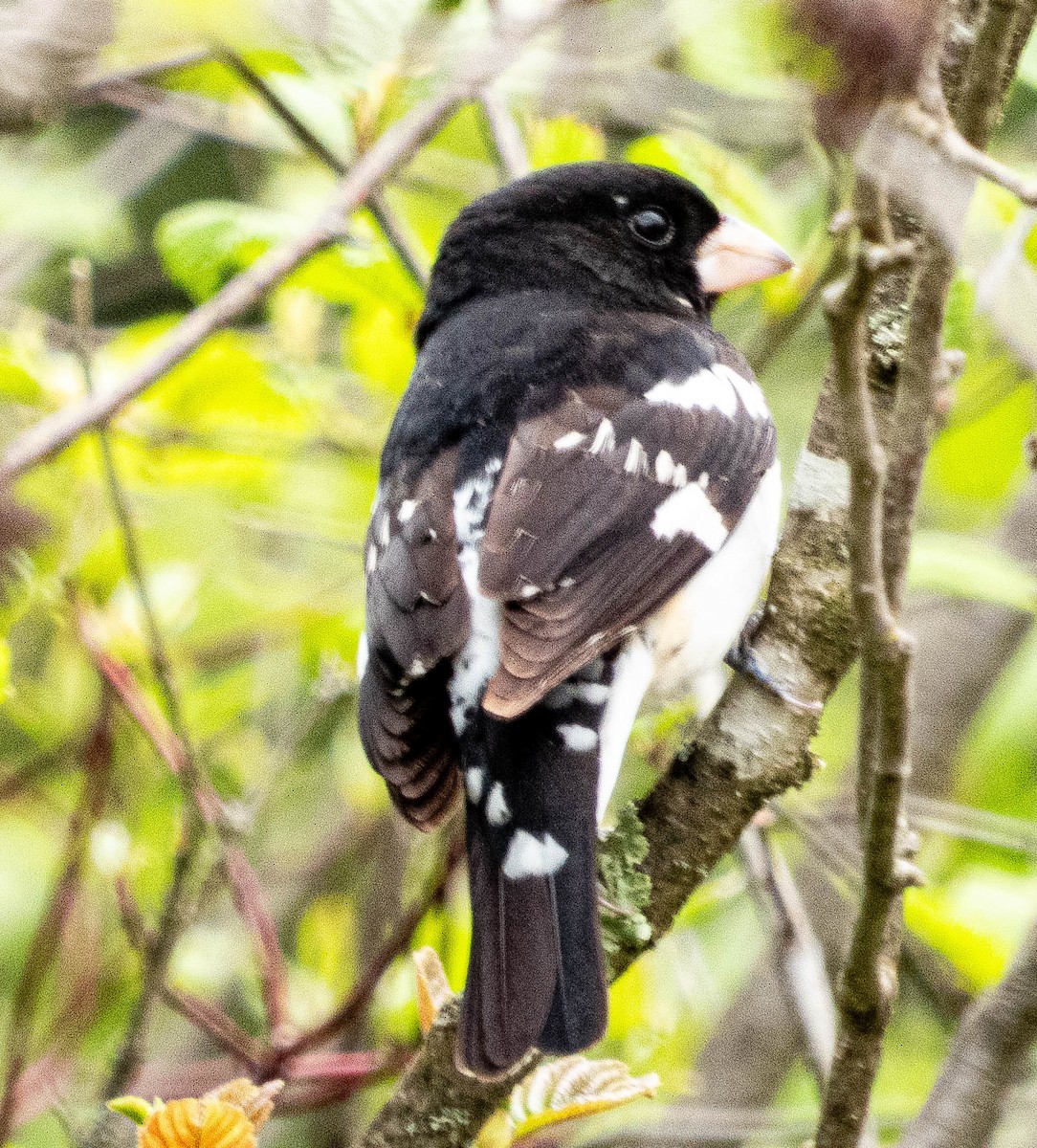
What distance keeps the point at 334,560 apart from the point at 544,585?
2372 mm

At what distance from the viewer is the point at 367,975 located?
2336mm

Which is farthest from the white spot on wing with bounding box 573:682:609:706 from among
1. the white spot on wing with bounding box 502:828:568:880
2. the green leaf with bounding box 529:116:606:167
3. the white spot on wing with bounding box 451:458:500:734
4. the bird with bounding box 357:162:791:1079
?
the green leaf with bounding box 529:116:606:167

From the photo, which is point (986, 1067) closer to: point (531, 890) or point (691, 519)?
point (531, 890)

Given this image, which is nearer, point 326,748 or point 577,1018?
point 577,1018

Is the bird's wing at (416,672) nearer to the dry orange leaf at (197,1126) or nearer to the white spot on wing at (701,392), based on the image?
the white spot on wing at (701,392)

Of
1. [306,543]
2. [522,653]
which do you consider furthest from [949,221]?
[306,543]

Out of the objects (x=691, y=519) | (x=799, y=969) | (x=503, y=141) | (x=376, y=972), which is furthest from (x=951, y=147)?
(x=503, y=141)

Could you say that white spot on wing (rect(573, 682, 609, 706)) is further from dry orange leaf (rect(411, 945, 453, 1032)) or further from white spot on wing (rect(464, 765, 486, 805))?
dry orange leaf (rect(411, 945, 453, 1032))

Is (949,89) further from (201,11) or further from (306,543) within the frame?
(306,543)

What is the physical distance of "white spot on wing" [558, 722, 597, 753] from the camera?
2068mm

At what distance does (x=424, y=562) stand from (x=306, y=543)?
2294 mm

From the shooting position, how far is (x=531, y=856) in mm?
1954

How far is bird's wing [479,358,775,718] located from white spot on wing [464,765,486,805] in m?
0.13

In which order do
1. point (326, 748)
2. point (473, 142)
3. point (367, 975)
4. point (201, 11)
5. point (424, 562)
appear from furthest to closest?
point (473, 142) → point (326, 748) → point (367, 975) → point (424, 562) → point (201, 11)
